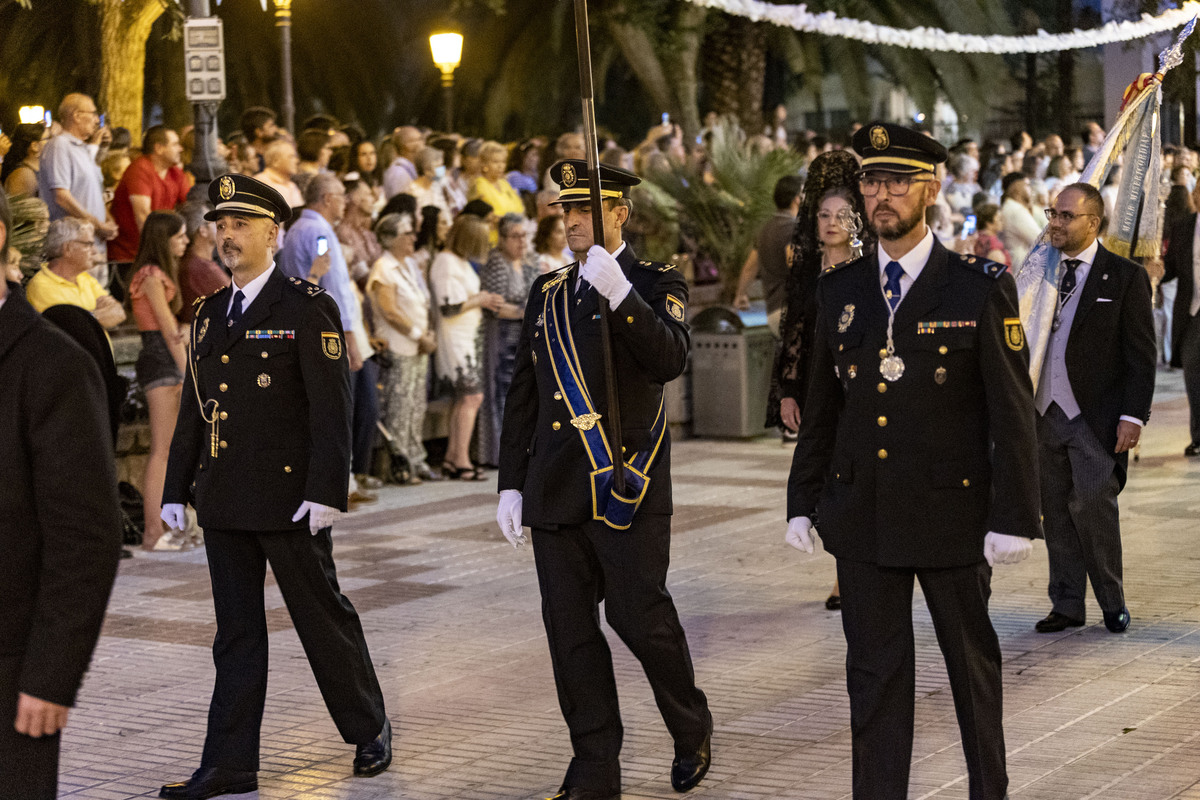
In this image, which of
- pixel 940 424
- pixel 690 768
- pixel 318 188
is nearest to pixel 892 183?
pixel 940 424

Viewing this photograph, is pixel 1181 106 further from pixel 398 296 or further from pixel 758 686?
pixel 758 686

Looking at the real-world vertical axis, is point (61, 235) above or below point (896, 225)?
above

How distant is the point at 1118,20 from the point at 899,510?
17.5 metres

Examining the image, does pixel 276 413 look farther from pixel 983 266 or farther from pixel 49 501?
pixel 983 266

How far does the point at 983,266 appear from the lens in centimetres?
482

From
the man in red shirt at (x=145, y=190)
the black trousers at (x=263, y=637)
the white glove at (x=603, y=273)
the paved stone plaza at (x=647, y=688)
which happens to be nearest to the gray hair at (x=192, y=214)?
the man in red shirt at (x=145, y=190)

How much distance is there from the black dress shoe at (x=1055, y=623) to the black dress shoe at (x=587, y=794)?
3.00 m

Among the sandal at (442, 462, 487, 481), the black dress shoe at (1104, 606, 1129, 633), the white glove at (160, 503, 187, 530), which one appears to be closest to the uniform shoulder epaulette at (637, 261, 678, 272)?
the white glove at (160, 503, 187, 530)

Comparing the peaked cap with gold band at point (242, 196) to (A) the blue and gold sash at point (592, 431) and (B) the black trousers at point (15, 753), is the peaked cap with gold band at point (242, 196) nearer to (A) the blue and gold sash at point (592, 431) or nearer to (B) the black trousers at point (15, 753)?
(A) the blue and gold sash at point (592, 431)

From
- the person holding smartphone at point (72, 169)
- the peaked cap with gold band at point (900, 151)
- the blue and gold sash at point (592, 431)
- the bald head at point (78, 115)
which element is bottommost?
the blue and gold sash at point (592, 431)

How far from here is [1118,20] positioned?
20.7m

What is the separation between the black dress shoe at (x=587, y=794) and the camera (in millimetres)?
5383

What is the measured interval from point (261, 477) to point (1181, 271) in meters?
9.80

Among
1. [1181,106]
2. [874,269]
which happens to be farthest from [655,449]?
[1181,106]
